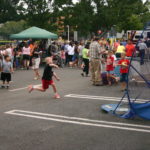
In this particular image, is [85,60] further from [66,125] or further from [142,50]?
[66,125]

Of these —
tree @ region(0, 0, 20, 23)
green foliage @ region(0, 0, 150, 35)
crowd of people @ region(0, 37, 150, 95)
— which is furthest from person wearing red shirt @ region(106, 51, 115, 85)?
tree @ region(0, 0, 20, 23)

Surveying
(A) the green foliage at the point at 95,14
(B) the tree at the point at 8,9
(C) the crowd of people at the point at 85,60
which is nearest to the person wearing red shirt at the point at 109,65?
(C) the crowd of people at the point at 85,60

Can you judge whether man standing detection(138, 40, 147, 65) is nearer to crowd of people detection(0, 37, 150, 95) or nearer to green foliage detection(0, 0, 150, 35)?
crowd of people detection(0, 37, 150, 95)

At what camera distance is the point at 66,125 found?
6.87 m

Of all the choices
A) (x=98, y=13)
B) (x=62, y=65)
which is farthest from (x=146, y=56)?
(x=98, y=13)

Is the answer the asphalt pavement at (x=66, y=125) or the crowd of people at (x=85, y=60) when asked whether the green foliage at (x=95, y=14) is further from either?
the asphalt pavement at (x=66, y=125)

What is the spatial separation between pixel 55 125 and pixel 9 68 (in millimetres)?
6245

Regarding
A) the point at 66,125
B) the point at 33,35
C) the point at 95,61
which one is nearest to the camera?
the point at 66,125

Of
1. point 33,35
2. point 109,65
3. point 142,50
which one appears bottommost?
point 109,65

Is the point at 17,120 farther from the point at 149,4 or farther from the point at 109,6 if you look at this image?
the point at 149,4

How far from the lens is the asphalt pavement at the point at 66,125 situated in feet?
18.4

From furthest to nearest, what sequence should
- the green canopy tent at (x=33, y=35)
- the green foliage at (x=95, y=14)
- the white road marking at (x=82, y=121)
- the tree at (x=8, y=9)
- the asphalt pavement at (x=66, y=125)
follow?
the tree at (x=8, y=9), the green foliage at (x=95, y=14), the green canopy tent at (x=33, y=35), the white road marking at (x=82, y=121), the asphalt pavement at (x=66, y=125)

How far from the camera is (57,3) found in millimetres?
40500

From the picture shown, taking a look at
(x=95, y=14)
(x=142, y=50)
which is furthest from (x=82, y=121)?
(x=95, y=14)
